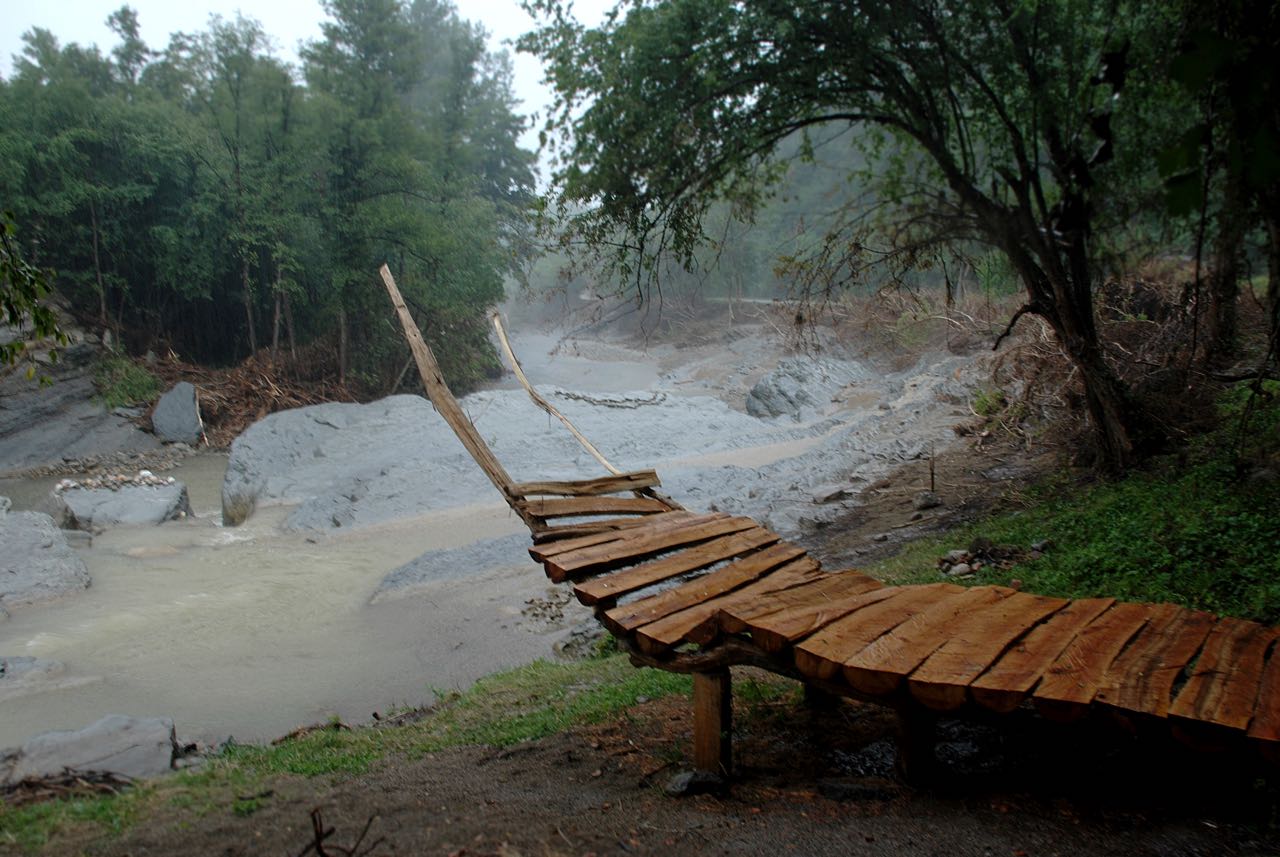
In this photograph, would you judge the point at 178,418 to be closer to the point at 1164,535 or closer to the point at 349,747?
the point at 349,747

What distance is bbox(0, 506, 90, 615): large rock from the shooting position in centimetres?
916

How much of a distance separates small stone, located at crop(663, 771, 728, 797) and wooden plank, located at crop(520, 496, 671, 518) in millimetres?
2213

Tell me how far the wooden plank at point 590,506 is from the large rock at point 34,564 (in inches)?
269

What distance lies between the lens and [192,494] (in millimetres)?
15422

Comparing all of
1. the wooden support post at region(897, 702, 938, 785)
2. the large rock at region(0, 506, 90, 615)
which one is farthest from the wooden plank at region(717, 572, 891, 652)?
the large rock at region(0, 506, 90, 615)

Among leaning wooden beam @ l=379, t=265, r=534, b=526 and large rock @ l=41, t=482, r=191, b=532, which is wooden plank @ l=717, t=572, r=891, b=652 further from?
large rock @ l=41, t=482, r=191, b=532

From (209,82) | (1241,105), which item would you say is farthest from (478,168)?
(1241,105)

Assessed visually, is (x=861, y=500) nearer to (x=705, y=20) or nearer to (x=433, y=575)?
(x=433, y=575)

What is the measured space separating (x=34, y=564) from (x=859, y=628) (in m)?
9.85

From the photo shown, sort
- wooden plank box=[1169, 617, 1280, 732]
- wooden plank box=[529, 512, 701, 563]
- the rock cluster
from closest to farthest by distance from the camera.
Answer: wooden plank box=[1169, 617, 1280, 732]
wooden plank box=[529, 512, 701, 563]
the rock cluster

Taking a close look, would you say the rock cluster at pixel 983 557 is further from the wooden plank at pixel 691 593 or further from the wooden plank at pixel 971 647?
the wooden plank at pixel 971 647

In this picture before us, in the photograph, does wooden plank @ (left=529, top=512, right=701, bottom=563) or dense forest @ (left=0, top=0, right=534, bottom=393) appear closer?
wooden plank @ (left=529, top=512, right=701, bottom=563)

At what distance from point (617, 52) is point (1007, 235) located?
3.02 meters

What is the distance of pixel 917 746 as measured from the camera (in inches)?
115
